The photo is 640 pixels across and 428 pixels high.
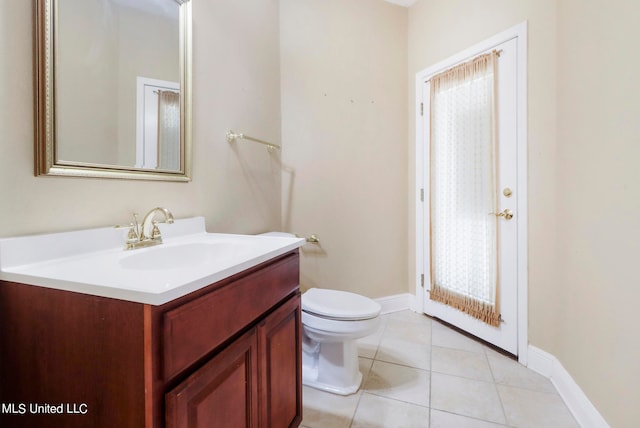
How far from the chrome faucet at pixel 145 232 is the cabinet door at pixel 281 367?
0.54 metres

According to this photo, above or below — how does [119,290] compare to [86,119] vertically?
below

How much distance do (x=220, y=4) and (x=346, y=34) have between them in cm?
107

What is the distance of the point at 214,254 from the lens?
1.17 m

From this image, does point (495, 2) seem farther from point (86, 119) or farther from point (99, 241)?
point (99, 241)

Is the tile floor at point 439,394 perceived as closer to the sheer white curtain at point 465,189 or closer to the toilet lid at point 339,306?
the sheer white curtain at point 465,189

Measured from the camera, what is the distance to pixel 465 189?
2041mm

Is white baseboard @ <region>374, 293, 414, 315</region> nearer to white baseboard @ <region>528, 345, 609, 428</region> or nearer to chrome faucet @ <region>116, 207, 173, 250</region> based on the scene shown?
white baseboard @ <region>528, 345, 609, 428</region>

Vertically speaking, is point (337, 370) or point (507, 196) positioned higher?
point (507, 196)

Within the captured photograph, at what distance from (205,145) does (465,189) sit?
68.4 inches

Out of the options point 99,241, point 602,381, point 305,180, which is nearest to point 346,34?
point 305,180

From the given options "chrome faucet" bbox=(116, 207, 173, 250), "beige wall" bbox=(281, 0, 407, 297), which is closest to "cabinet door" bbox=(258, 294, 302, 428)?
"chrome faucet" bbox=(116, 207, 173, 250)

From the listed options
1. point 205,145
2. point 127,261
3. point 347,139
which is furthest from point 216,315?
point 347,139

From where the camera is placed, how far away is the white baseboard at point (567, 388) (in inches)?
47.4

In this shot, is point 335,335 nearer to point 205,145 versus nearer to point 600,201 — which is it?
point 205,145
